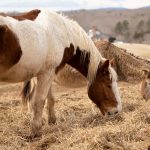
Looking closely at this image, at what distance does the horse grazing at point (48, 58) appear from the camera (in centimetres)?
623

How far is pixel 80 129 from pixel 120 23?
215ft

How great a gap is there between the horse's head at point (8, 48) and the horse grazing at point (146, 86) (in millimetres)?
5166

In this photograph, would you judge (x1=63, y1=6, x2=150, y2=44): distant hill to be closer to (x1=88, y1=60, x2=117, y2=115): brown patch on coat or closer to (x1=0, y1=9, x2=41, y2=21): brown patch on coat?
(x1=88, y1=60, x2=117, y2=115): brown patch on coat

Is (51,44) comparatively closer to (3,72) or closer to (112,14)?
(3,72)

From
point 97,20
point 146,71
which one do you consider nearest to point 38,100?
point 146,71

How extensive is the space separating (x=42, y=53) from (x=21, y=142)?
4.29 feet

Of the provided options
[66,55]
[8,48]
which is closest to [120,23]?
[66,55]

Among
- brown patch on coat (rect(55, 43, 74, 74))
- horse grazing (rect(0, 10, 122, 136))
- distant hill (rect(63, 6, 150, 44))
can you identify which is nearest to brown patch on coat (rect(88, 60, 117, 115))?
horse grazing (rect(0, 10, 122, 136))

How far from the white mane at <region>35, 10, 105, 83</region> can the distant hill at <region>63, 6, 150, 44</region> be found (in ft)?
159

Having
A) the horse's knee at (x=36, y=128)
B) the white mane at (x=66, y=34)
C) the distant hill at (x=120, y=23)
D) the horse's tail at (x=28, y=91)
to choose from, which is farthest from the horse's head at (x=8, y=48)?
the distant hill at (x=120, y=23)

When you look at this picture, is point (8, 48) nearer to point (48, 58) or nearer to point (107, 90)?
point (48, 58)

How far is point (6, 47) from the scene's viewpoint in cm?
608

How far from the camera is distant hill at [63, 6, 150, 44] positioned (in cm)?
6312

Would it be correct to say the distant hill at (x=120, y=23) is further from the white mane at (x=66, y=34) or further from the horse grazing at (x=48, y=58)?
the white mane at (x=66, y=34)
